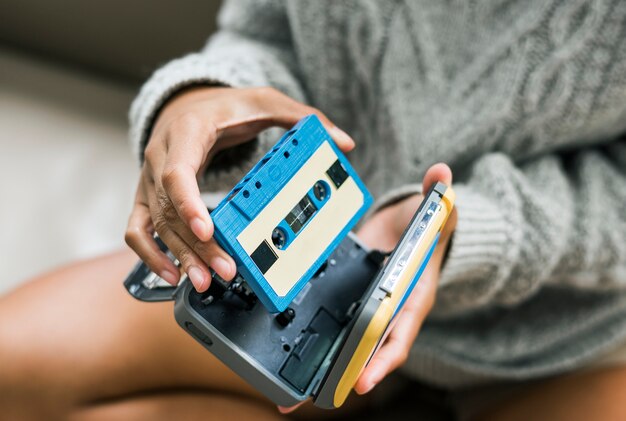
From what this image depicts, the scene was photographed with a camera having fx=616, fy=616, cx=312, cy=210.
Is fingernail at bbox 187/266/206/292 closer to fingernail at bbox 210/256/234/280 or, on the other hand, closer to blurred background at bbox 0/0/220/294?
fingernail at bbox 210/256/234/280

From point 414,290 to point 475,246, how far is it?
7cm

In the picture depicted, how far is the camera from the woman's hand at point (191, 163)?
1.01 ft

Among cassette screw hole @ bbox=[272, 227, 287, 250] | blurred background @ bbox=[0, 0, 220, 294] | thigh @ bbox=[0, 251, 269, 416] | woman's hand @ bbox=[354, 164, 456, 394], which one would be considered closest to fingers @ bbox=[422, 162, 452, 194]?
woman's hand @ bbox=[354, 164, 456, 394]

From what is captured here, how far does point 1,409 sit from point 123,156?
0.31 m

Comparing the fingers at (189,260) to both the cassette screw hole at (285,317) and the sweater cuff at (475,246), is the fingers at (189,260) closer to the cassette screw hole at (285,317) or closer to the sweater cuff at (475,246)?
the cassette screw hole at (285,317)

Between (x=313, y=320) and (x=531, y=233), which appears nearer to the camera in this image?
(x=313, y=320)

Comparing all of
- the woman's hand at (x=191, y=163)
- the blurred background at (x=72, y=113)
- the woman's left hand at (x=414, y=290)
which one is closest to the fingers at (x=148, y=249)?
the woman's hand at (x=191, y=163)

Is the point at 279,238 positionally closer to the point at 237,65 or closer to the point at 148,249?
the point at 148,249

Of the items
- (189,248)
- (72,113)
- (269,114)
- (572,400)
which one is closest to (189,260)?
(189,248)

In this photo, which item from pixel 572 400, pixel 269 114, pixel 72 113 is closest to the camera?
pixel 269 114

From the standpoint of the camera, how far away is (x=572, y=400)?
0.50 metres

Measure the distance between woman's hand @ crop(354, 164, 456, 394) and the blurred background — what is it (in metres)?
0.32

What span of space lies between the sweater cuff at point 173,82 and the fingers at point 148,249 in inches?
3.8

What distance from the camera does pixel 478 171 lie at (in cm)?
50
